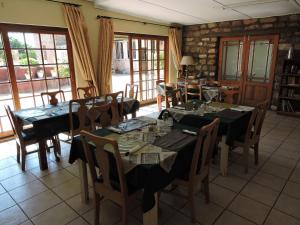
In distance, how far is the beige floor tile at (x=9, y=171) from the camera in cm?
278

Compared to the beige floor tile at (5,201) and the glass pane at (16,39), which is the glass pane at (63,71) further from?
the beige floor tile at (5,201)

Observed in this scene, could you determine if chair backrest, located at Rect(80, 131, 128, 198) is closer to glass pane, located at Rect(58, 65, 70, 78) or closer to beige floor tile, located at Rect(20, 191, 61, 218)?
beige floor tile, located at Rect(20, 191, 61, 218)

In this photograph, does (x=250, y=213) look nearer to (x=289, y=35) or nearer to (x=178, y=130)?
(x=178, y=130)

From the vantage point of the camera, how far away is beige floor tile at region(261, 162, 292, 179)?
2.74 metres

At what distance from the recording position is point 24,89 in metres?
4.16

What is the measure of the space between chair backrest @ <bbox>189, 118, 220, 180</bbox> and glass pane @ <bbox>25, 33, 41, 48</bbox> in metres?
3.80

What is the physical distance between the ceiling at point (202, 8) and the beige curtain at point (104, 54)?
0.39 meters

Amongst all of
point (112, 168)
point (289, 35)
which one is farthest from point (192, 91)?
point (112, 168)

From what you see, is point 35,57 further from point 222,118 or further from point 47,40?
point 222,118

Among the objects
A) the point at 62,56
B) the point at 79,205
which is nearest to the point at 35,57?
the point at 62,56

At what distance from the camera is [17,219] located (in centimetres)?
204

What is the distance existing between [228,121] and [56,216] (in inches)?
82.4

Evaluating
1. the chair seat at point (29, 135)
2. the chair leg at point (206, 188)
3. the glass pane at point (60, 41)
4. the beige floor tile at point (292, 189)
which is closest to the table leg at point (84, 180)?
the chair seat at point (29, 135)

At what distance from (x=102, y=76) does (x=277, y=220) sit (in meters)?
4.25
